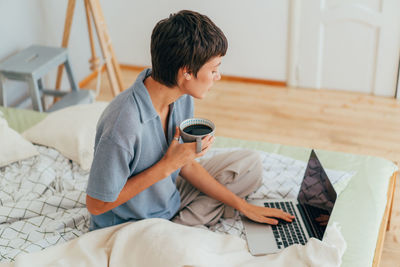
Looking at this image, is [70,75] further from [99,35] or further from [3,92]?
[3,92]

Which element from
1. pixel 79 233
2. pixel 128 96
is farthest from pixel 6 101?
pixel 128 96

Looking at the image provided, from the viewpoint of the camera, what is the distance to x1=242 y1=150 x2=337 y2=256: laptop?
1518 millimetres

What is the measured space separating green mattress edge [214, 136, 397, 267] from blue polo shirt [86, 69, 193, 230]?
2.01 feet

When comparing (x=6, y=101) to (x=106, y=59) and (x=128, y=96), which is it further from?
(x=128, y=96)

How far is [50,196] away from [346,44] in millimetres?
2215

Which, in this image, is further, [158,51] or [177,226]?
[177,226]

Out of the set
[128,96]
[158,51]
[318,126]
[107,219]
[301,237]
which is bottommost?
[318,126]

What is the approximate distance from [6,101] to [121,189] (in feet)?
5.67

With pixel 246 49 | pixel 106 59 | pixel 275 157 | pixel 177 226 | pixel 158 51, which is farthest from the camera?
pixel 246 49

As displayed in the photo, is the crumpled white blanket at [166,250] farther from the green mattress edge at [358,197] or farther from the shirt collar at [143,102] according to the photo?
the shirt collar at [143,102]

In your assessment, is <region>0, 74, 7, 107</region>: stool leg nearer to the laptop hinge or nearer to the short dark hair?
the short dark hair

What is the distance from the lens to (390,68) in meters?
3.14

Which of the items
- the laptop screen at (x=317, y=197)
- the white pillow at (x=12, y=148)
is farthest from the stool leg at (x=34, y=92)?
the laptop screen at (x=317, y=197)

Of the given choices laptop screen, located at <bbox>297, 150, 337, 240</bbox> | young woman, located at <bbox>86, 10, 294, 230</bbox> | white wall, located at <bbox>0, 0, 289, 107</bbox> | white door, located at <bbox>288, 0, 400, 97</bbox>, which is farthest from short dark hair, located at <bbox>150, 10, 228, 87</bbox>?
white door, located at <bbox>288, 0, 400, 97</bbox>
